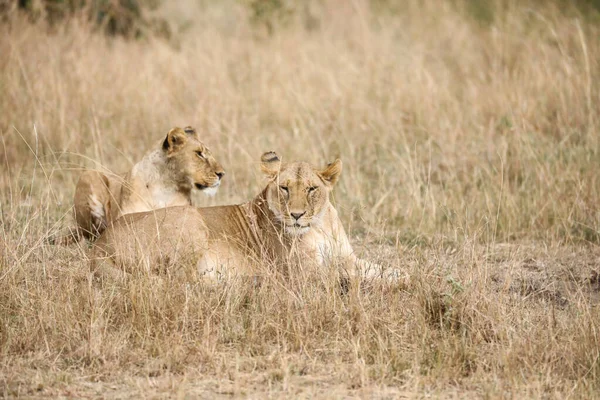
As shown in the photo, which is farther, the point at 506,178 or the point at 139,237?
the point at 506,178

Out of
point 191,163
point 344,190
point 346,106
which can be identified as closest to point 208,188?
point 191,163

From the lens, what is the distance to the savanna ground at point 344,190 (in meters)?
4.34

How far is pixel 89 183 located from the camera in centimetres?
693

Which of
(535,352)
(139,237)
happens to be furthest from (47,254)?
(535,352)

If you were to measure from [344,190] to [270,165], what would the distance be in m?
2.05

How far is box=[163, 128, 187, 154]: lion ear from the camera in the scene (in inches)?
262

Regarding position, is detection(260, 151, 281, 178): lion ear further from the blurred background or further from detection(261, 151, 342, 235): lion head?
the blurred background

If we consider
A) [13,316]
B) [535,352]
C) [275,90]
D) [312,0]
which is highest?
[312,0]

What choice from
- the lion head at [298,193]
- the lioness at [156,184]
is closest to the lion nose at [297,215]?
the lion head at [298,193]

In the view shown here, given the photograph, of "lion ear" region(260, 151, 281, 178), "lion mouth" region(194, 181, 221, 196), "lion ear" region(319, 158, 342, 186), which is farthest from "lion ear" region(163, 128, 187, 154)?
"lion ear" region(319, 158, 342, 186)

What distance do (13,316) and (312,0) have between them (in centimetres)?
1005

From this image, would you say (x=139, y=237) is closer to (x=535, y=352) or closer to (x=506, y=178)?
(x=535, y=352)

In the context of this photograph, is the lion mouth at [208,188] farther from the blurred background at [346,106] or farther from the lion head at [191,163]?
the blurred background at [346,106]

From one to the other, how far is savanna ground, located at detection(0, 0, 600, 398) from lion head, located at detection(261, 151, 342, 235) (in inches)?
10.6
